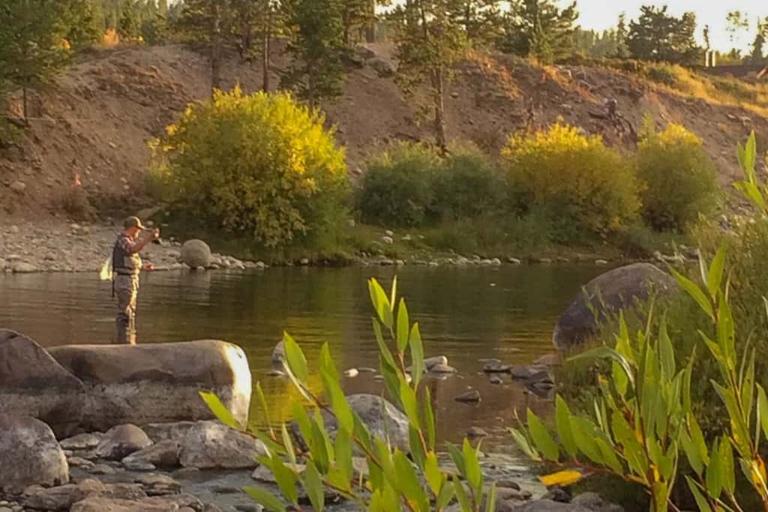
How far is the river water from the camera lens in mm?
18109

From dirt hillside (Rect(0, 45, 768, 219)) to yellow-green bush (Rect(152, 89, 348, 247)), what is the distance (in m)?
4.31

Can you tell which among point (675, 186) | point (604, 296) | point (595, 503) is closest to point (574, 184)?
point (675, 186)

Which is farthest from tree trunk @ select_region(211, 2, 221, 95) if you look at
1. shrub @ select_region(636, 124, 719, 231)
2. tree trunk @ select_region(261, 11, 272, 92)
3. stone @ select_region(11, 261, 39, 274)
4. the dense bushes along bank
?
stone @ select_region(11, 261, 39, 274)

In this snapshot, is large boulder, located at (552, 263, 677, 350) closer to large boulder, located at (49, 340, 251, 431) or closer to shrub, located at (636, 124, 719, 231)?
large boulder, located at (49, 340, 251, 431)

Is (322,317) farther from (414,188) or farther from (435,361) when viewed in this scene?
(414,188)

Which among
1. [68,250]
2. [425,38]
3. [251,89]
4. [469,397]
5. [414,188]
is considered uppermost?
[425,38]

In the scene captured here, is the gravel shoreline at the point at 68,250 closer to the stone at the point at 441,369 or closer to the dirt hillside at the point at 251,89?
the dirt hillside at the point at 251,89

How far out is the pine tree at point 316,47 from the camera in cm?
6209

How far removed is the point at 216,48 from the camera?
67125 millimetres

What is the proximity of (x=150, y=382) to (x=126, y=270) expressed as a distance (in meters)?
4.23

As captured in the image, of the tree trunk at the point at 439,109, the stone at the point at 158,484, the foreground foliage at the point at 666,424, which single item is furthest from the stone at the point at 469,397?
the tree trunk at the point at 439,109

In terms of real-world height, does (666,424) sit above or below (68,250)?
above

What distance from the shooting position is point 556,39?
86625mm

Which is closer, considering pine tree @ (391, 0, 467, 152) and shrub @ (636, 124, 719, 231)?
shrub @ (636, 124, 719, 231)
